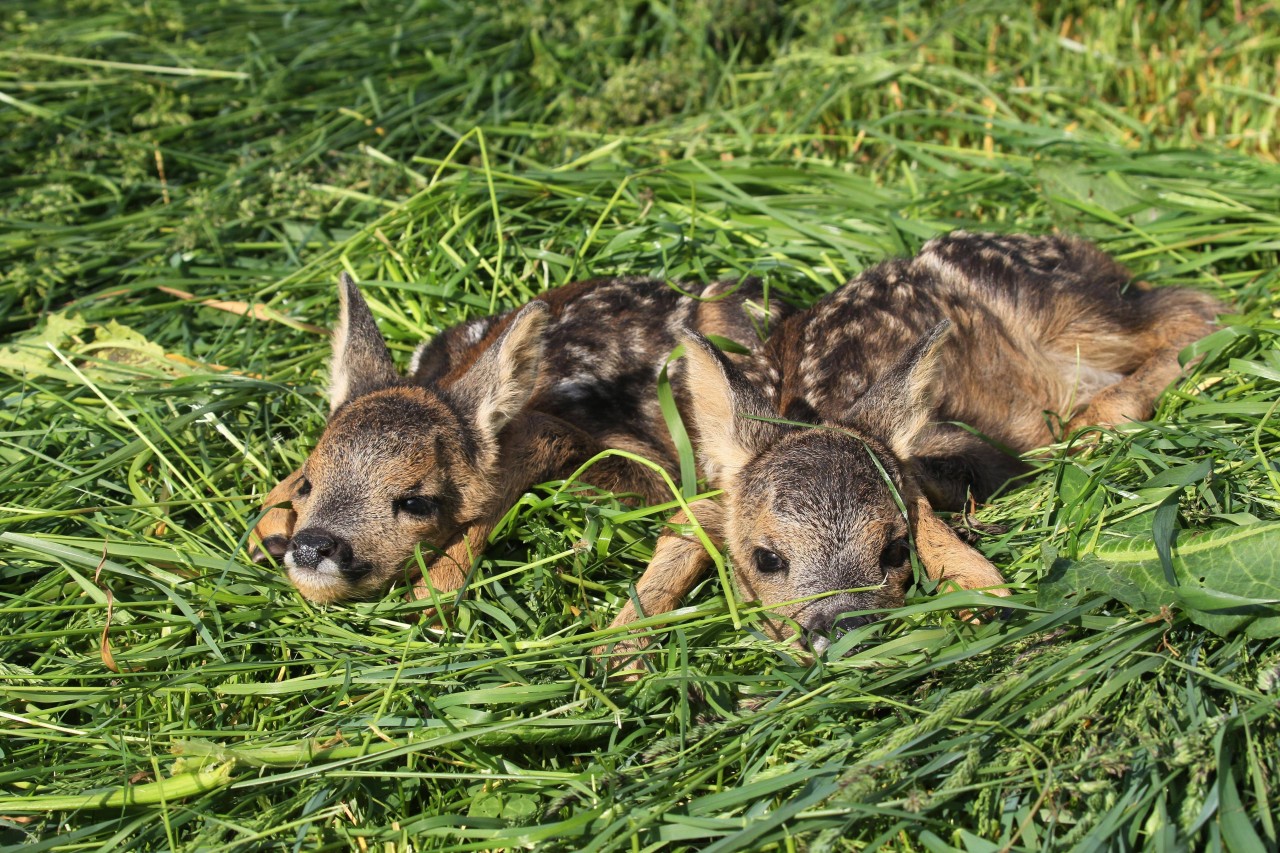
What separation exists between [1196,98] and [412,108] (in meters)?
4.48

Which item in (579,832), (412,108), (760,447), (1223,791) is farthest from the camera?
(412,108)

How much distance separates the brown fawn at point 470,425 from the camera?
155 inches

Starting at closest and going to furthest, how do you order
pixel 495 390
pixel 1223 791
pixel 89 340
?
1. pixel 1223 791
2. pixel 495 390
3. pixel 89 340

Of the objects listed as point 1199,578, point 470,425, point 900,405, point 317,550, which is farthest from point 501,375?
point 1199,578

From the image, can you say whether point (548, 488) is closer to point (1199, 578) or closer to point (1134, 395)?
point (1199, 578)

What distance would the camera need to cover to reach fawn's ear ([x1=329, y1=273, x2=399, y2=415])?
14.7ft

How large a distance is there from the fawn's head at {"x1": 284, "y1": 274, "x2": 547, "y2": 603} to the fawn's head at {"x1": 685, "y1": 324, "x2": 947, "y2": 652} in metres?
0.74

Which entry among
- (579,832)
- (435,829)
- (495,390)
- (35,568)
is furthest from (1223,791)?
(35,568)

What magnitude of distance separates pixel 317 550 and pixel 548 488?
877 mm

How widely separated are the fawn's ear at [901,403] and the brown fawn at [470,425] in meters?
0.92

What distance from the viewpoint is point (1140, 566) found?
3.29 m

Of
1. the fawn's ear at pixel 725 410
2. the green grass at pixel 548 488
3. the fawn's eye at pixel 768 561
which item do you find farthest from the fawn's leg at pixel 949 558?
the fawn's ear at pixel 725 410

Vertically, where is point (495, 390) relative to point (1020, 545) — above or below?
above

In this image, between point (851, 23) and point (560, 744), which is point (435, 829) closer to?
point (560, 744)
